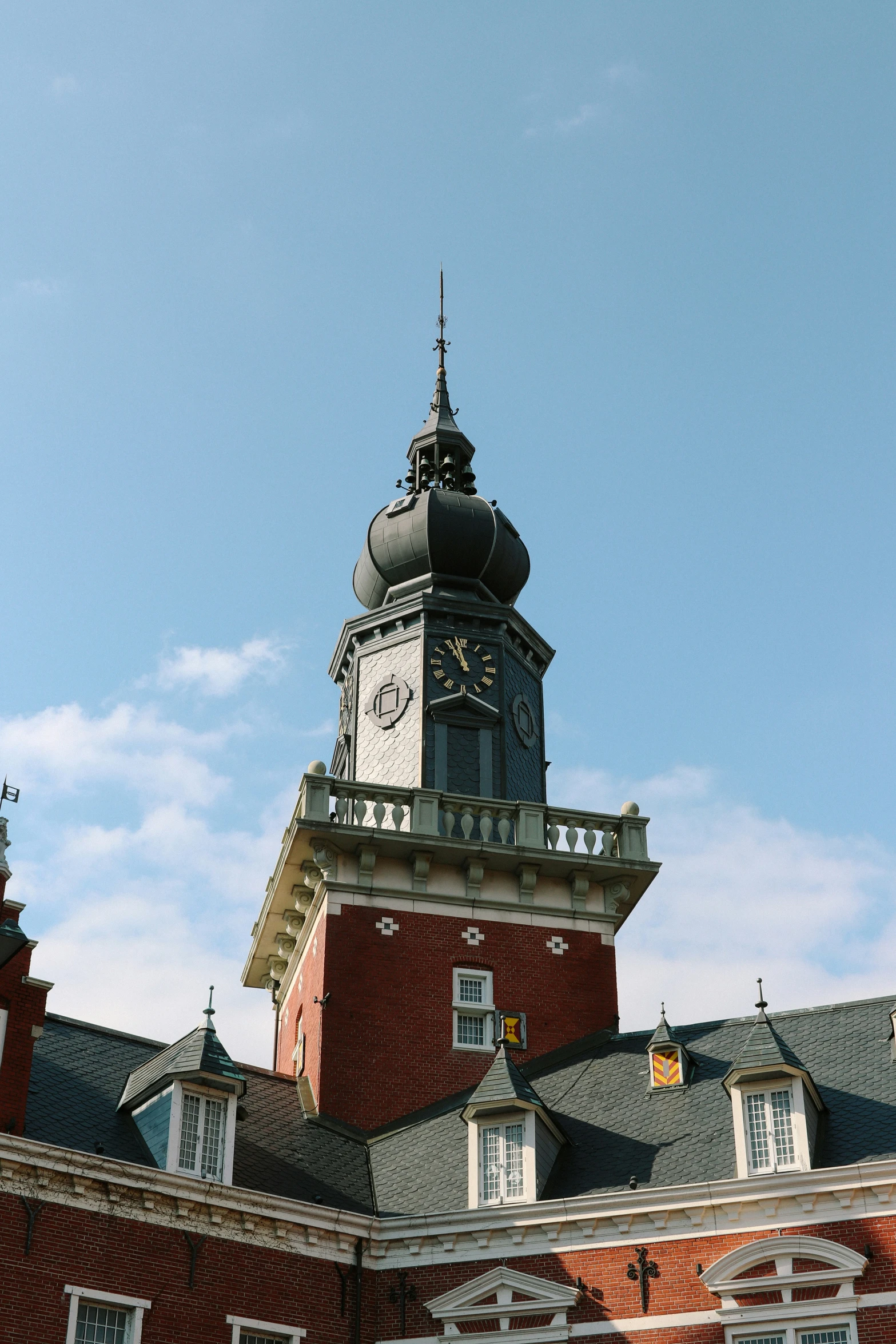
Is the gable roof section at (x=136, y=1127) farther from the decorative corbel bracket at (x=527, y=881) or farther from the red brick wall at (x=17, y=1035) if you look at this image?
the decorative corbel bracket at (x=527, y=881)

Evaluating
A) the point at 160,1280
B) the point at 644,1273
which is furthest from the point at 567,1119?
the point at 160,1280

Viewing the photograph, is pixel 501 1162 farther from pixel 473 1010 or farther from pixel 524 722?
pixel 524 722

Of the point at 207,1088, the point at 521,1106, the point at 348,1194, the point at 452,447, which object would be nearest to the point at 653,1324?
the point at 521,1106

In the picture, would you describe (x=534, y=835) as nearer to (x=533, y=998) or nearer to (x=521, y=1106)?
(x=533, y=998)

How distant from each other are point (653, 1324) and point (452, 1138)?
5526mm

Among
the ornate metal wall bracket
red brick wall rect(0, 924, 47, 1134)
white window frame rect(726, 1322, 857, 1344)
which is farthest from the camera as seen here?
the ornate metal wall bracket

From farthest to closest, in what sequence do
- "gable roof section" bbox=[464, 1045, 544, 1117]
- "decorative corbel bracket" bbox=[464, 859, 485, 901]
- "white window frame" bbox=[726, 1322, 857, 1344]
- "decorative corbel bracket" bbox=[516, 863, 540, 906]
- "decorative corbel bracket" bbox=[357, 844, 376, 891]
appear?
"decorative corbel bracket" bbox=[516, 863, 540, 906] → "decorative corbel bracket" bbox=[464, 859, 485, 901] → "decorative corbel bracket" bbox=[357, 844, 376, 891] → "gable roof section" bbox=[464, 1045, 544, 1117] → "white window frame" bbox=[726, 1322, 857, 1344]

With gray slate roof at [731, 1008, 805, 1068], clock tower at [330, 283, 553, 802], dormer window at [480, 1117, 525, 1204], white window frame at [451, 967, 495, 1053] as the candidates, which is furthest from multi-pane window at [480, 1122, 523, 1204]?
clock tower at [330, 283, 553, 802]

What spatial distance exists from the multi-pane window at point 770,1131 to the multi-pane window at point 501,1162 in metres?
3.65

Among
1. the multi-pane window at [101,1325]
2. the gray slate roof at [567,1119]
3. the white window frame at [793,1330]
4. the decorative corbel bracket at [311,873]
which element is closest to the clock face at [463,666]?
the decorative corbel bracket at [311,873]

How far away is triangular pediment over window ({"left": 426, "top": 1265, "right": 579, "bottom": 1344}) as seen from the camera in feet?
82.1

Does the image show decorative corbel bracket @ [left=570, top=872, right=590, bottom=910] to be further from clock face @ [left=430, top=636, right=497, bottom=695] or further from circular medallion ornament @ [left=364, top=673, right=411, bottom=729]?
circular medallion ornament @ [left=364, top=673, right=411, bottom=729]

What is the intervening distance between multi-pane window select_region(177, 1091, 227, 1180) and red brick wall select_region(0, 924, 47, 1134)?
7.99ft

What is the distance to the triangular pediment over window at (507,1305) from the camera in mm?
25031
